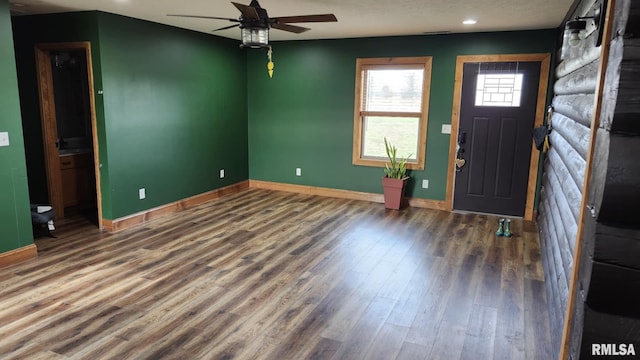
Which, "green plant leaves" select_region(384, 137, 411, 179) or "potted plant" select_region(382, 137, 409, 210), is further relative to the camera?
"green plant leaves" select_region(384, 137, 411, 179)

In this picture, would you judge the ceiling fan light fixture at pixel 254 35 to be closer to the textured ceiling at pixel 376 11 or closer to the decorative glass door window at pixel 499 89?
the textured ceiling at pixel 376 11

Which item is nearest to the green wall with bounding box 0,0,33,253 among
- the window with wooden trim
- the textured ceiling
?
the textured ceiling

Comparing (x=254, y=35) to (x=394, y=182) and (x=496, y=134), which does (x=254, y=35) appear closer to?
(x=394, y=182)

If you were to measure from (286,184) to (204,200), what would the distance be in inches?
57.0

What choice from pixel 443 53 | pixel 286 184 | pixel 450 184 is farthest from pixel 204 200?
pixel 443 53

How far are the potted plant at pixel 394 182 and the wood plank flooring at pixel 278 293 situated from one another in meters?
0.74

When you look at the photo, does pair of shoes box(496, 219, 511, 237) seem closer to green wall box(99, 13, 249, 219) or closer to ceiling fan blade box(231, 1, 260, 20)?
ceiling fan blade box(231, 1, 260, 20)

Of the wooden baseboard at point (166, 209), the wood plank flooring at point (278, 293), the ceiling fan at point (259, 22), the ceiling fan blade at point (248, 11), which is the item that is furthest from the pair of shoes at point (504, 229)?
the wooden baseboard at point (166, 209)

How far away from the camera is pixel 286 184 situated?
7.13 metres

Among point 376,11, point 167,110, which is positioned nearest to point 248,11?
point 376,11

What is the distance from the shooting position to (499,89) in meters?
5.53

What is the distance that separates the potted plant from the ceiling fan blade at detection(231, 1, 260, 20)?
11.3 feet

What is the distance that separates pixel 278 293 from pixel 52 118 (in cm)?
371

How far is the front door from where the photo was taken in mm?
5440
